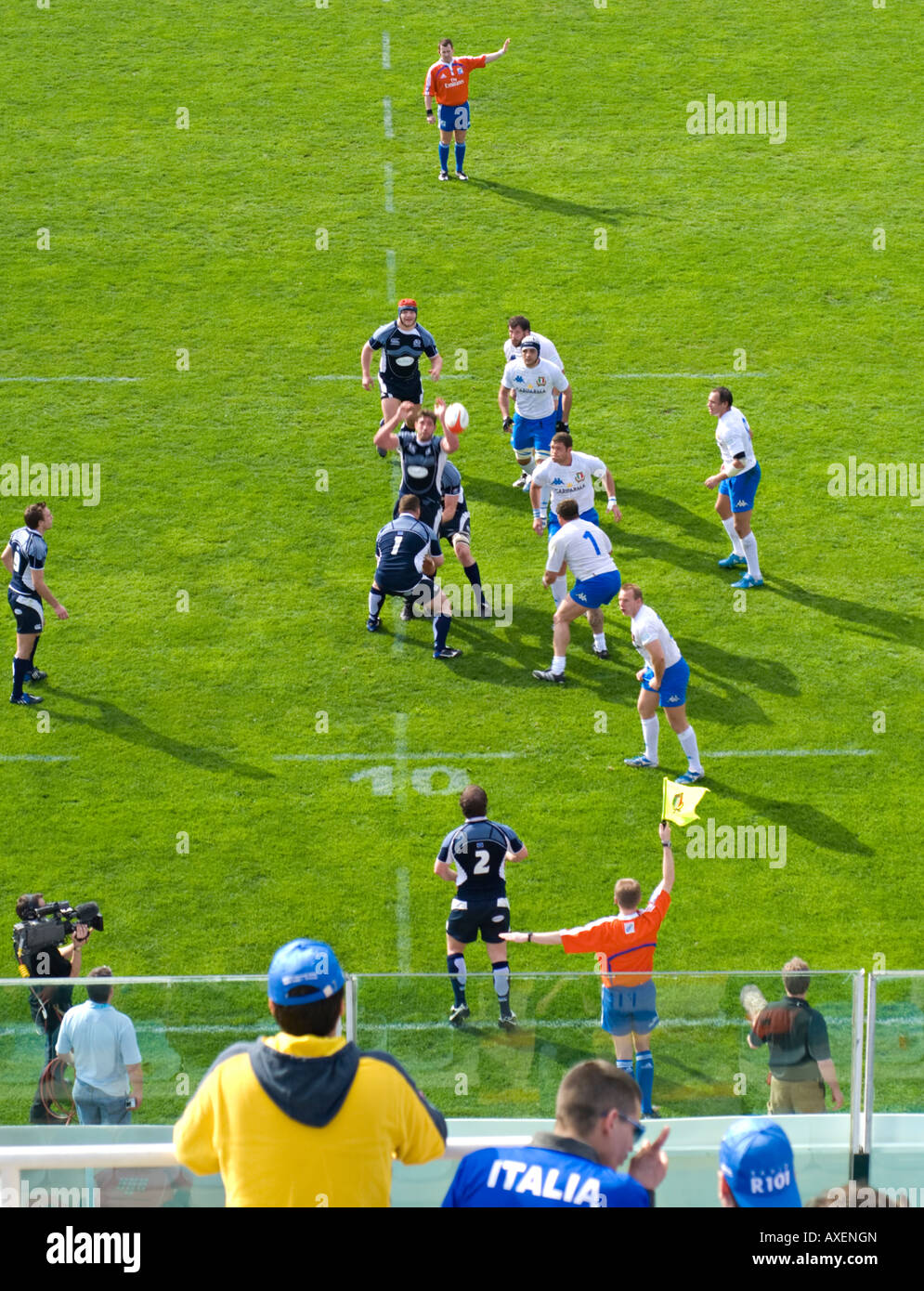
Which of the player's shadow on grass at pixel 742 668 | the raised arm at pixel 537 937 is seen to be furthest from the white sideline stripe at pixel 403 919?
the player's shadow on grass at pixel 742 668

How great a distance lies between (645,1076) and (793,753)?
692cm

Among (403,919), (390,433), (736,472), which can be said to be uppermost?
(390,433)

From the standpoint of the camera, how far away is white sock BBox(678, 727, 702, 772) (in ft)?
44.3

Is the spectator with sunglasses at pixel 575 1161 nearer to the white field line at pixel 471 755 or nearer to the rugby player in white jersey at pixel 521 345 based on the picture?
the white field line at pixel 471 755

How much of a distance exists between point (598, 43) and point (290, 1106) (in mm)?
27591

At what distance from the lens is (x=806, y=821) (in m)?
13.4

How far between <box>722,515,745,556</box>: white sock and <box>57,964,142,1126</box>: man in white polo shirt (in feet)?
33.6

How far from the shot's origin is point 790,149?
2627 centimetres

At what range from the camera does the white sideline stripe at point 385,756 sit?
14242 mm

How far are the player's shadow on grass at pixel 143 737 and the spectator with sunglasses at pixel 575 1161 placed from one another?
9802mm

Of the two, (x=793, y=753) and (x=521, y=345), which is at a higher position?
(x=521, y=345)

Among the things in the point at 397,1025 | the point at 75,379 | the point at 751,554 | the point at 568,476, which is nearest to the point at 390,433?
the point at 568,476

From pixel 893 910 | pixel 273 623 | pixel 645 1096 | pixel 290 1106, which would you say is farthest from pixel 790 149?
pixel 290 1106

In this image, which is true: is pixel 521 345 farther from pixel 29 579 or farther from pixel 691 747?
pixel 29 579
